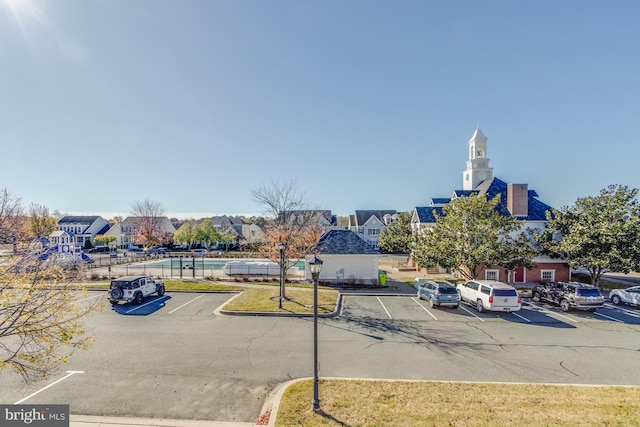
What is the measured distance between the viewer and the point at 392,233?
50031 mm

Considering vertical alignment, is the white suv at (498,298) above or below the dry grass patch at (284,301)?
above

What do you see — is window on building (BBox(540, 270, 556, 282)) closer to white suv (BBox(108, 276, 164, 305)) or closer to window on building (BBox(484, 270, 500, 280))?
window on building (BBox(484, 270, 500, 280))

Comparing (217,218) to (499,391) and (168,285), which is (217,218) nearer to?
(168,285)

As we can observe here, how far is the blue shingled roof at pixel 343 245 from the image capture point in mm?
27797

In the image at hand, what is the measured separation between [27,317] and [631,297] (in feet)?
99.1

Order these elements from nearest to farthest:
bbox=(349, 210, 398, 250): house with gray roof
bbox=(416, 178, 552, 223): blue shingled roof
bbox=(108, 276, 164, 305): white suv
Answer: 1. bbox=(108, 276, 164, 305): white suv
2. bbox=(416, 178, 552, 223): blue shingled roof
3. bbox=(349, 210, 398, 250): house with gray roof

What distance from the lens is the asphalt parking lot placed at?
907 centimetres

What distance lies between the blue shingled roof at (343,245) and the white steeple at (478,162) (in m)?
21.0

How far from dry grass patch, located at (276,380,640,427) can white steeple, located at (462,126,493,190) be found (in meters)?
34.6

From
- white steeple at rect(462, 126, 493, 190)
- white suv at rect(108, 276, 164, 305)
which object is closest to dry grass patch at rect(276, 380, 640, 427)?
white suv at rect(108, 276, 164, 305)

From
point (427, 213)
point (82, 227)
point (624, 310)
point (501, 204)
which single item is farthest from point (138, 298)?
point (82, 227)
